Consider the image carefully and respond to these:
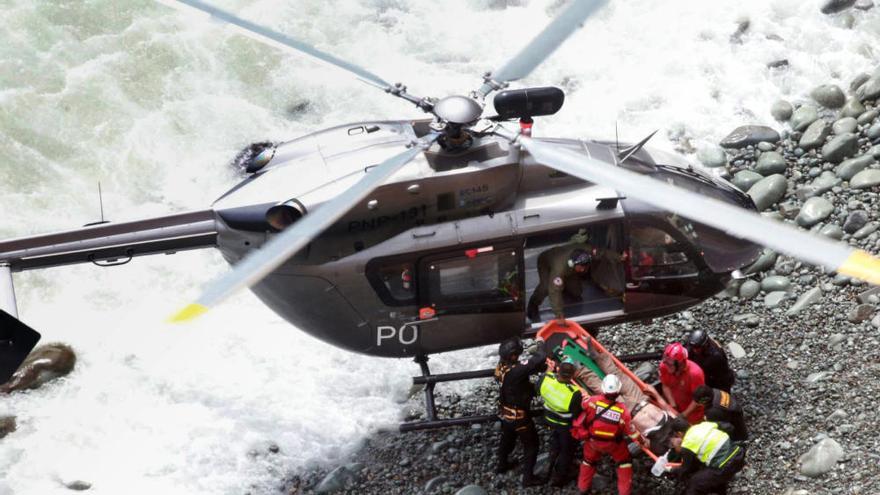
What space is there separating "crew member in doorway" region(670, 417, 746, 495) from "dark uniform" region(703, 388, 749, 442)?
0.97 ft

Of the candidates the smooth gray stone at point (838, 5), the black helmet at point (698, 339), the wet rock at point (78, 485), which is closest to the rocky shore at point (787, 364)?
the black helmet at point (698, 339)

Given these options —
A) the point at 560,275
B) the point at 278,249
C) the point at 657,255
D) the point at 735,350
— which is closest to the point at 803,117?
the point at 735,350

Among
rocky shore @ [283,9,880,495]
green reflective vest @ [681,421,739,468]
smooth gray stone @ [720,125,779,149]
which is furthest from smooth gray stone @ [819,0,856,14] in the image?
green reflective vest @ [681,421,739,468]

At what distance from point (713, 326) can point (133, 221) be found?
5.77 meters

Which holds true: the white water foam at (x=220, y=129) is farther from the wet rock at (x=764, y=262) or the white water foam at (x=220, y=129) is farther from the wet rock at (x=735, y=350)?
the wet rock at (x=764, y=262)

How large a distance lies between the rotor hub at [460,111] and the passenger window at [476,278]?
58.2 inches

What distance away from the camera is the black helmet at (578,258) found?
32.0 ft

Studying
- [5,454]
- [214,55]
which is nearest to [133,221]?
[5,454]

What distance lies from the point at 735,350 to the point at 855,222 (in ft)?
6.82

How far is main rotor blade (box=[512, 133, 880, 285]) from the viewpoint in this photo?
20.9 ft

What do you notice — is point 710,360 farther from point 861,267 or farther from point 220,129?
point 220,129

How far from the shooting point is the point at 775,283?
1159 cm

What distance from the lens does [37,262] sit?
31.0 feet

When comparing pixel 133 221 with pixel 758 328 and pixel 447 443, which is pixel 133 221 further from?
pixel 758 328
